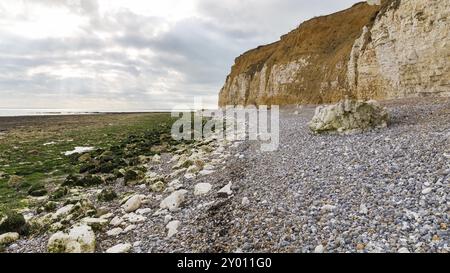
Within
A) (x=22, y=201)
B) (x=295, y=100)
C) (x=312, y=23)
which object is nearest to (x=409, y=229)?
(x=22, y=201)

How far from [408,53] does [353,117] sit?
45.9ft

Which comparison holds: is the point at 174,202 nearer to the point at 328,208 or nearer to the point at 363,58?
the point at 328,208

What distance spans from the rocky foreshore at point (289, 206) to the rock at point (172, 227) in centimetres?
3

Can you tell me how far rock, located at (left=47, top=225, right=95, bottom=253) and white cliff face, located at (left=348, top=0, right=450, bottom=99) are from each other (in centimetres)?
2577

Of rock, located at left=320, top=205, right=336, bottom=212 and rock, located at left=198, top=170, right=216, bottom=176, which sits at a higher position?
rock, located at left=320, top=205, right=336, bottom=212

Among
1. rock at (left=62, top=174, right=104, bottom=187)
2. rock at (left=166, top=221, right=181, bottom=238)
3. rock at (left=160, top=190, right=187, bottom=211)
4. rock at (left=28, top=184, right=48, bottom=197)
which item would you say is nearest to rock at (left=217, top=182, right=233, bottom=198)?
rock at (left=160, top=190, right=187, bottom=211)

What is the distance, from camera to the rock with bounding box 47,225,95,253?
829 centimetres

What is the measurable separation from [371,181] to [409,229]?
2.83m

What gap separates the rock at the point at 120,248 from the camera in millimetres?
7997

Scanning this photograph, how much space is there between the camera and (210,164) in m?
16.0

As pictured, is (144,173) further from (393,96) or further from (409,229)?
(393,96)

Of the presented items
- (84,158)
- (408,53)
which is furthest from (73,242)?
(408,53)

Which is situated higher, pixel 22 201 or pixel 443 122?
pixel 443 122

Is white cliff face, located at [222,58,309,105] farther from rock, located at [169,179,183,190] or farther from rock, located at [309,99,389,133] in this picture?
rock, located at [169,179,183,190]
